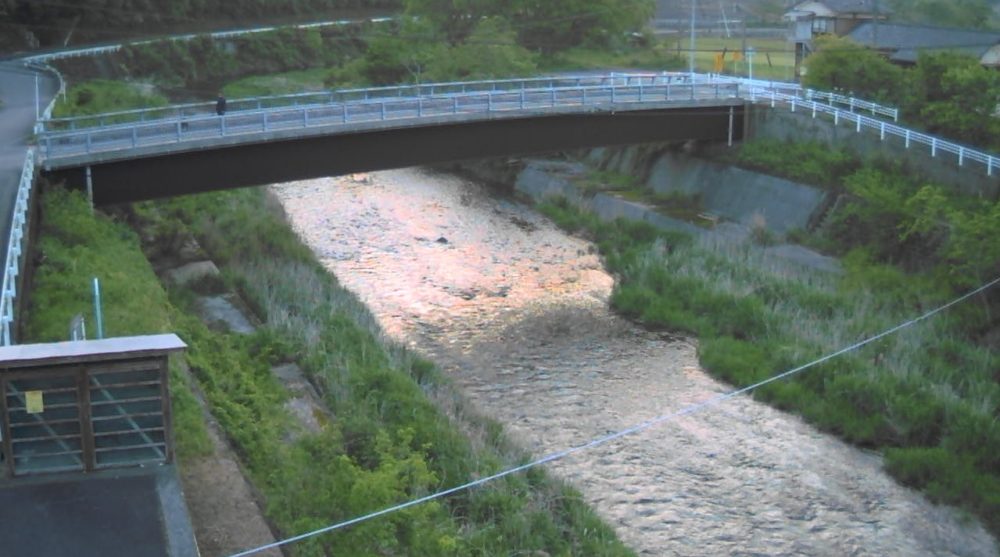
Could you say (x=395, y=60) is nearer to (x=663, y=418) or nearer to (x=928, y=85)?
(x=928, y=85)

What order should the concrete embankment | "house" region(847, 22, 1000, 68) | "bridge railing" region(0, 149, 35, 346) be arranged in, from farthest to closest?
"house" region(847, 22, 1000, 68)
the concrete embankment
"bridge railing" region(0, 149, 35, 346)

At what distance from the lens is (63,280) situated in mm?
20938

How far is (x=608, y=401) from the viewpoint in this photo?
86.2ft

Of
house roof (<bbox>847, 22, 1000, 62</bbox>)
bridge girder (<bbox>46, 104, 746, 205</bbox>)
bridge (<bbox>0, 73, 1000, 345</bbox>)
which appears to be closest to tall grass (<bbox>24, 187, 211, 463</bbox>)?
bridge (<bbox>0, 73, 1000, 345</bbox>)

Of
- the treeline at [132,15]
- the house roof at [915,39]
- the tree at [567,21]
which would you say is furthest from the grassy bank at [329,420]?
the treeline at [132,15]

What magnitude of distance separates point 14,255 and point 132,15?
61.0 meters

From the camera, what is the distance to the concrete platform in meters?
11.8

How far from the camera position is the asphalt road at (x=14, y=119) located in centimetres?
2533

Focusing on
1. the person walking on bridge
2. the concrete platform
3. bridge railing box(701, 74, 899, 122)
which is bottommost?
the concrete platform

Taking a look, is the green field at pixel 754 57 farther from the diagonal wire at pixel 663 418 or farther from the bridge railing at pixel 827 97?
the diagonal wire at pixel 663 418

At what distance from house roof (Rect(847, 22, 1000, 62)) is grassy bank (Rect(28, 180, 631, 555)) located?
33.9m

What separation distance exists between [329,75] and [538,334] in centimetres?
3893

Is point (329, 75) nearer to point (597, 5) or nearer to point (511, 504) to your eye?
point (597, 5)

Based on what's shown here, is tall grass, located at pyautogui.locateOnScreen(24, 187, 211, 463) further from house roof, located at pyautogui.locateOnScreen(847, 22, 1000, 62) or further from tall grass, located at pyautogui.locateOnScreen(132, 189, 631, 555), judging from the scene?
house roof, located at pyautogui.locateOnScreen(847, 22, 1000, 62)
